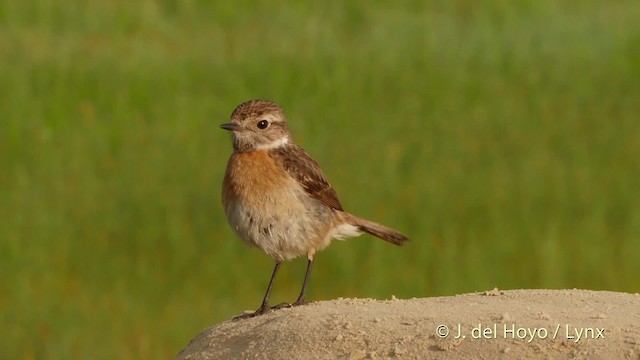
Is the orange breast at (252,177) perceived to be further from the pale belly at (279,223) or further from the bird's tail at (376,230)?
the bird's tail at (376,230)

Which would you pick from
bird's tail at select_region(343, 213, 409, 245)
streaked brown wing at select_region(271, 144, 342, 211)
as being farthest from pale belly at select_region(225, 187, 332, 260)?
bird's tail at select_region(343, 213, 409, 245)

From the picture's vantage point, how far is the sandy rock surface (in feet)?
28.9

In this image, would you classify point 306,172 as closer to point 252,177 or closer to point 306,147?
point 252,177

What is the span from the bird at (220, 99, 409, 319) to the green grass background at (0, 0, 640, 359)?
390cm

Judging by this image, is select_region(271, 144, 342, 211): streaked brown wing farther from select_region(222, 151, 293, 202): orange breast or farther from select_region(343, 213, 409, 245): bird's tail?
select_region(343, 213, 409, 245): bird's tail

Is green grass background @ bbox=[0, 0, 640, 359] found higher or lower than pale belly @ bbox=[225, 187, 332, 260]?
higher

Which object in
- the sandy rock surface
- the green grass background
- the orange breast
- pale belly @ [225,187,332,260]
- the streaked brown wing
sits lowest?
the sandy rock surface

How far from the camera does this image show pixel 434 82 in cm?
2289

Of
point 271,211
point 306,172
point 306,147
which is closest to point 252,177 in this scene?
point 271,211

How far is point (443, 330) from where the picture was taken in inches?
360

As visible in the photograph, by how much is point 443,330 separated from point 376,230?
9.22ft

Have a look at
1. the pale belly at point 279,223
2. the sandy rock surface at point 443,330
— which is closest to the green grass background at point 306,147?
the pale belly at point 279,223

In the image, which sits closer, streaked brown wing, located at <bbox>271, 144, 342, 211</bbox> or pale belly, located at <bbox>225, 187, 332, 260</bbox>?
pale belly, located at <bbox>225, 187, 332, 260</bbox>

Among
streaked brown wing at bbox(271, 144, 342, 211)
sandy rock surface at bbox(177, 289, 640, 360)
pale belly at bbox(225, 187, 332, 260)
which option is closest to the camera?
sandy rock surface at bbox(177, 289, 640, 360)
